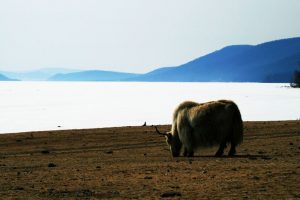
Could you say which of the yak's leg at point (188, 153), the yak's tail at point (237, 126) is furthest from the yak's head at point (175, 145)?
the yak's tail at point (237, 126)

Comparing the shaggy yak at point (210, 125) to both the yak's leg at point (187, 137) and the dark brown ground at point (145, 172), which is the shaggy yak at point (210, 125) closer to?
the yak's leg at point (187, 137)

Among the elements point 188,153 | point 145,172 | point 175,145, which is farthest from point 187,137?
point 145,172

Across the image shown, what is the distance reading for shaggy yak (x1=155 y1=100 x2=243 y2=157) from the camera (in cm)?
1981

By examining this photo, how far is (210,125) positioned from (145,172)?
5049 millimetres

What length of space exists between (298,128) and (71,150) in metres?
13.6

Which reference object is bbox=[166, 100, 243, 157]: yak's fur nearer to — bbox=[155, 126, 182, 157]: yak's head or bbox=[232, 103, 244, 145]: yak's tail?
bbox=[232, 103, 244, 145]: yak's tail

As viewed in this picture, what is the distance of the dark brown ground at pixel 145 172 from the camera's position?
12.4 metres

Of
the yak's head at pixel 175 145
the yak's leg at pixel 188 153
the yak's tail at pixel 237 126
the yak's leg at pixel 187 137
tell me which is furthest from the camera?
the yak's head at pixel 175 145

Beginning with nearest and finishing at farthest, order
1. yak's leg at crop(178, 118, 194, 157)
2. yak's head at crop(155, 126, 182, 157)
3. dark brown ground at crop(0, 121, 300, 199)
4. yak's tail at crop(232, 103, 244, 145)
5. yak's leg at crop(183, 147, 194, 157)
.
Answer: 1. dark brown ground at crop(0, 121, 300, 199)
2. yak's tail at crop(232, 103, 244, 145)
3. yak's leg at crop(178, 118, 194, 157)
4. yak's leg at crop(183, 147, 194, 157)
5. yak's head at crop(155, 126, 182, 157)

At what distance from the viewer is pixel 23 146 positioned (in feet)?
87.7

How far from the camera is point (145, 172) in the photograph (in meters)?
15.6

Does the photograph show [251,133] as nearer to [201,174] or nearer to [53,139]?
[53,139]

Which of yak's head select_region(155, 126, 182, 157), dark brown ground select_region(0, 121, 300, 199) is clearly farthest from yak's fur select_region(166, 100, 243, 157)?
dark brown ground select_region(0, 121, 300, 199)

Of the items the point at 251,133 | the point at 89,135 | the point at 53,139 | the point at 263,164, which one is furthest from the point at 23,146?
the point at 263,164
